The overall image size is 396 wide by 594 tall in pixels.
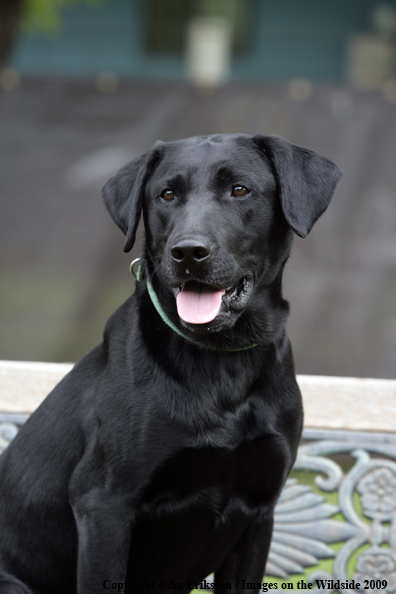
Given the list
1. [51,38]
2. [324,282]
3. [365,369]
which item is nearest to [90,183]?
[324,282]

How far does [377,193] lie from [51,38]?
24.5 feet

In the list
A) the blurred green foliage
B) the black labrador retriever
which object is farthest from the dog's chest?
the blurred green foliage

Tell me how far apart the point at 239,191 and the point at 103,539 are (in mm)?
941

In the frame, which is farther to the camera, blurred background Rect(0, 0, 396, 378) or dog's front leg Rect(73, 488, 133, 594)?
blurred background Rect(0, 0, 396, 378)

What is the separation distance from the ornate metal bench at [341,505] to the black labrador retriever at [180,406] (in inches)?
14.1

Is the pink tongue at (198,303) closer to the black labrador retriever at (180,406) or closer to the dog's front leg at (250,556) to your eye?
the black labrador retriever at (180,406)

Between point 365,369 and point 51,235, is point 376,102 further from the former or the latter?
point 51,235

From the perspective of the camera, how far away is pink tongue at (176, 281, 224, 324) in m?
1.77

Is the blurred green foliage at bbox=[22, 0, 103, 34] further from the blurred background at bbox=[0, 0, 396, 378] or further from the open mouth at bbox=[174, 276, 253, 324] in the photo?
the open mouth at bbox=[174, 276, 253, 324]

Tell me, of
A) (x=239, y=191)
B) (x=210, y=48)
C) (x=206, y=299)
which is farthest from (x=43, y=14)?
(x=206, y=299)

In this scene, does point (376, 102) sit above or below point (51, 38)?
above

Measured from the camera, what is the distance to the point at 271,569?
2.33 meters

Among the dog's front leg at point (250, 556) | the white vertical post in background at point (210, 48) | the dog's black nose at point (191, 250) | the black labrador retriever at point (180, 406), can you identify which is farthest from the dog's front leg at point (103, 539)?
the white vertical post in background at point (210, 48)

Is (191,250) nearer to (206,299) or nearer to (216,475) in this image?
(206,299)
